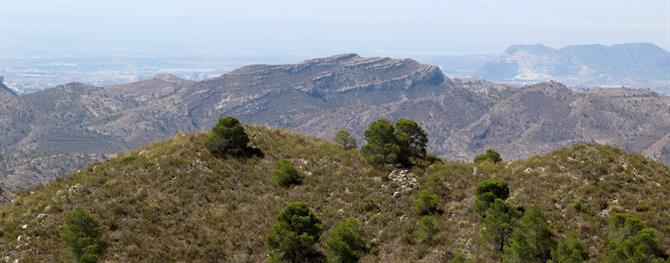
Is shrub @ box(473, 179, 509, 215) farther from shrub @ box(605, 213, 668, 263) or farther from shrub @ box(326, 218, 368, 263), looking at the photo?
shrub @ box(326, 218, 368, 263)

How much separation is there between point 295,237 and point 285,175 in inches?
344

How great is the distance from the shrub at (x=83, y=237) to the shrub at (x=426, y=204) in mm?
16127

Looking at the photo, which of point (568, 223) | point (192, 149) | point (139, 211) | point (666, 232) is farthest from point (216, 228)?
point (666, 232)

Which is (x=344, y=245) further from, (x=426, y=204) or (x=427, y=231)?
(x=426, y=204)

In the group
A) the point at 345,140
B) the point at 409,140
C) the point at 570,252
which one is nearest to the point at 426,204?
the point at 409,140

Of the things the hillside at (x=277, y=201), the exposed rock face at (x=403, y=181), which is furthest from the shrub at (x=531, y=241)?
the exposed rock face at (x=403, y=181)

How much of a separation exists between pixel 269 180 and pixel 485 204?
13.9m

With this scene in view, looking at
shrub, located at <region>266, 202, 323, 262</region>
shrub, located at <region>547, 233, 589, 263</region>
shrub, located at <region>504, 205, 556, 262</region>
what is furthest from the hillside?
shrub, located at <region>504, 205, 556, 262</region>

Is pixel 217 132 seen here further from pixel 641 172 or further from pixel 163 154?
pixel 641 172

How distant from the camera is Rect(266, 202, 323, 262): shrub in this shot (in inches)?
928

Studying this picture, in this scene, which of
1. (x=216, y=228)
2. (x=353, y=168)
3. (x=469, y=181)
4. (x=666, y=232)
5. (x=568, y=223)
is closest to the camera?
(x=666, y=232)

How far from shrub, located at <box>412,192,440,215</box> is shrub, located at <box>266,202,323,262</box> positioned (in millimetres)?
6219

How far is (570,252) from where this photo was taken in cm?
2077

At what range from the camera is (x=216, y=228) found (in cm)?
2756
